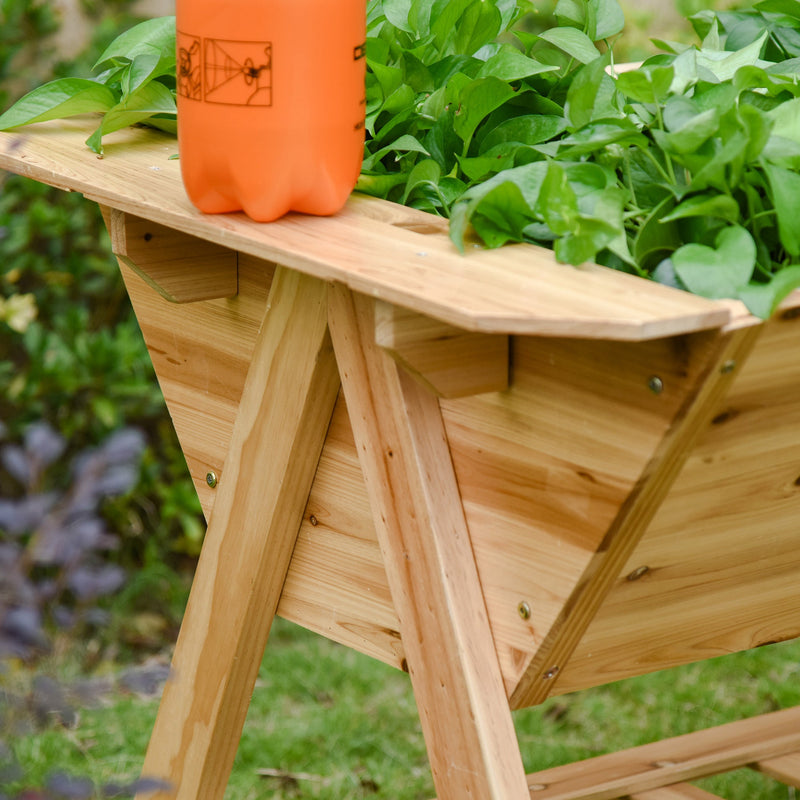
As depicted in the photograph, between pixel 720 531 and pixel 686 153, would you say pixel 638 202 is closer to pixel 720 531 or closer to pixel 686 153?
pixel 686 153

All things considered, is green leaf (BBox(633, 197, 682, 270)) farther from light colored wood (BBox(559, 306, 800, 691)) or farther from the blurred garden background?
the blurred garden background

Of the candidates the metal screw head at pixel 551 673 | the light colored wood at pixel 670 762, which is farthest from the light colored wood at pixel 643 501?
the light colored wood at pixel 670 762

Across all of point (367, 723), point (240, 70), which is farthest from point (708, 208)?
point (367, 723)

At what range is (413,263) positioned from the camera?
0.87 m

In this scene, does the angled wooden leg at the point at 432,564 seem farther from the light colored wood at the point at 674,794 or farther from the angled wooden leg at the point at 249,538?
the light colored wood at the point at 674,794

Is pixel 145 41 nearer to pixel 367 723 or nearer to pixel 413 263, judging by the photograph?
pixel 413 263

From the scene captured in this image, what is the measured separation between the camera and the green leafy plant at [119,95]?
1179 mm

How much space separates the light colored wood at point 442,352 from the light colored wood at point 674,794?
1.03 m

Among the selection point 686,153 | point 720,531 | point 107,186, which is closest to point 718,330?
point 686,153

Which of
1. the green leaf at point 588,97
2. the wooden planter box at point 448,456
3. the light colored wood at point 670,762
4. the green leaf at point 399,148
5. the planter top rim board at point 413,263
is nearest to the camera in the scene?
the planter top rim board at point 413,263

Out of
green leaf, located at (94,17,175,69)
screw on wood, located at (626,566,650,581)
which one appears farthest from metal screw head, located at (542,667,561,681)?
green leaf, located at (94,17,175,69)

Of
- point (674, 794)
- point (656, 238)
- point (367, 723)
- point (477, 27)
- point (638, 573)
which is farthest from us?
point (367, 723)

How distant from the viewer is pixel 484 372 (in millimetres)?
956

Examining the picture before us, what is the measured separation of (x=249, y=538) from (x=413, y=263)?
478 mm
